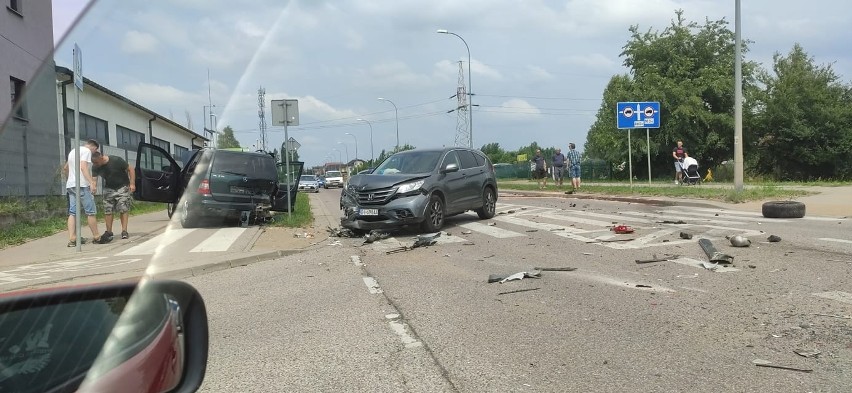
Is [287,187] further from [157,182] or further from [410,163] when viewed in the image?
[410,163]

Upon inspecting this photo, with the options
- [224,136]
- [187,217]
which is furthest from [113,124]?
[187,217]

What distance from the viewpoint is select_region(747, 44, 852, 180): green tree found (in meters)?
32.3

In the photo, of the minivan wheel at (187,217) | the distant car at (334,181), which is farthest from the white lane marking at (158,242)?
the distant car at (334,181)

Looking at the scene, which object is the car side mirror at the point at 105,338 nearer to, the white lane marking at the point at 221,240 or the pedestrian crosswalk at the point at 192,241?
the pedestrian crosswalk at the point at 192,241

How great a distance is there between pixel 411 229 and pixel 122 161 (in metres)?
5.68

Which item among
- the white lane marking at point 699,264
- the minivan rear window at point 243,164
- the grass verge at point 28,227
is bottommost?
the white lane marking at point 699,264

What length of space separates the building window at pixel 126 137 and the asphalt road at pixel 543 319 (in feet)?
58.3

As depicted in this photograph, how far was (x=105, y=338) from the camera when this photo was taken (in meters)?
1.88

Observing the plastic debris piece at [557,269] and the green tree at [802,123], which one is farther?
the green tree at [802,123]

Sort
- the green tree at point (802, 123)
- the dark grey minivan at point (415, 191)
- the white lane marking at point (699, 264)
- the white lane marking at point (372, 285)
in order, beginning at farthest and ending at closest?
the green tree at point (802, 123) → the dark grey minivan at point (415, 191) → the white lane marking at point (699, 264) → the white lane marking at point (372, 285)

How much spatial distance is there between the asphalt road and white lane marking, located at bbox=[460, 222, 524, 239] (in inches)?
61.7

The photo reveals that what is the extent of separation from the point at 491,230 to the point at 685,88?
29405 mm

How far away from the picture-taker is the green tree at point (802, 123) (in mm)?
32344

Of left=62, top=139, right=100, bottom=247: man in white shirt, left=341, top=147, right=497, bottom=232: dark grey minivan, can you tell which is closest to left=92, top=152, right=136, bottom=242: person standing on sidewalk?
left=62, top=139, right=100, bottom=247: man in white shirt
